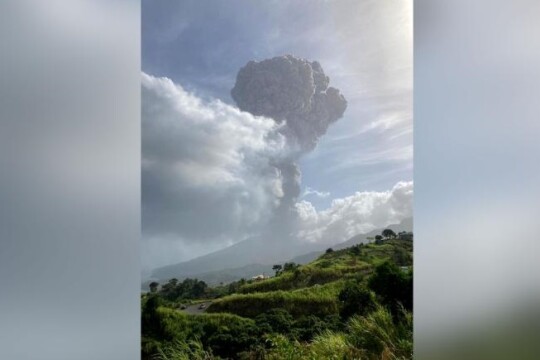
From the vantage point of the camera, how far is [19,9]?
151cm

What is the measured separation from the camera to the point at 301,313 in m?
5.36

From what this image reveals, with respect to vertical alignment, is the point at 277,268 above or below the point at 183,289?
above

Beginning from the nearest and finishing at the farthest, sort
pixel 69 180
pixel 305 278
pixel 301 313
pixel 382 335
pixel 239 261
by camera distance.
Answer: pixel 69 180, pixel 382 335, pixel 239 261, pixel 301 313, pixel 305 278

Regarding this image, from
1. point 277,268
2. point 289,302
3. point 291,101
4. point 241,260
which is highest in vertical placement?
point 291,101

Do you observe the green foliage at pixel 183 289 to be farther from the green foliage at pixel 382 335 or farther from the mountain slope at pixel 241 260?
the green foliage at pixel 382 335

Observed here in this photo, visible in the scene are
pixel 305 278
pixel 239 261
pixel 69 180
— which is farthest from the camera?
pixel 305 278

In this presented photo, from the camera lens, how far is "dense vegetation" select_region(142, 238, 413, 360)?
486cm

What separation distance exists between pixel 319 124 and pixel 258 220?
1.28 metres

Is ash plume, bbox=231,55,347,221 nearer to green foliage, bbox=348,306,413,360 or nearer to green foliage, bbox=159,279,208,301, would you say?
green foliage, bbox=159,279,208,301

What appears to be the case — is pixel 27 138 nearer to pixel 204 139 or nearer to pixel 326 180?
pixel 204 139

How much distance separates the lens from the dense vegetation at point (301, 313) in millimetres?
4859

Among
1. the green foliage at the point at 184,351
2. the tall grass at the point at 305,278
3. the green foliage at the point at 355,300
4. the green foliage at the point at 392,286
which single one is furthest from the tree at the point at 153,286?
the green foliage at the point at 392,286

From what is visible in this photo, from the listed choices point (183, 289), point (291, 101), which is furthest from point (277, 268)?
point (291, 101)

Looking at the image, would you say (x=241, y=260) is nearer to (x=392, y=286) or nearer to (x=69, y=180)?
(x=392, y=286)
